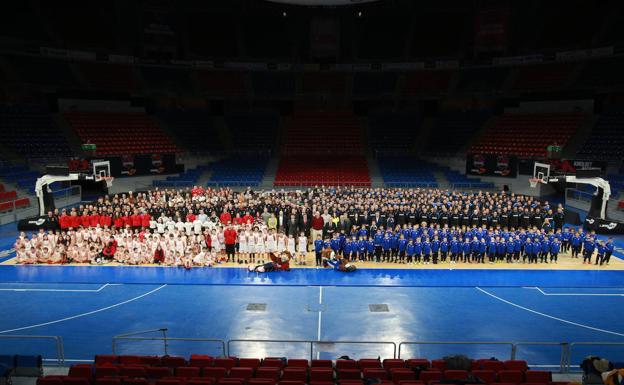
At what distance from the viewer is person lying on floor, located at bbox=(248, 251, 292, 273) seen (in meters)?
20.0

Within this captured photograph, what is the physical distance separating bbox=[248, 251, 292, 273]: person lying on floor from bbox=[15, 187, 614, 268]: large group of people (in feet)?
1.43

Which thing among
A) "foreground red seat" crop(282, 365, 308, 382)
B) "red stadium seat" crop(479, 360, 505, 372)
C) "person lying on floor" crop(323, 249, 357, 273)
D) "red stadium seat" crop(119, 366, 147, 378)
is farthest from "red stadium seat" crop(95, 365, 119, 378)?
"person lying on floor" crop(323, 249, 357, 273)

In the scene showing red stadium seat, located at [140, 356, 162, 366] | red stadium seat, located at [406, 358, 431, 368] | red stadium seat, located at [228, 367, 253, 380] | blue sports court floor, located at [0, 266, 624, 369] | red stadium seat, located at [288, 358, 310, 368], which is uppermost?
red stadium seat, located at [228, 367, 253, 380]

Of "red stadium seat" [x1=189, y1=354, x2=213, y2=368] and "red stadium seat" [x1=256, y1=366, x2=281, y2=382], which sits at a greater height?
"red stadium seat" [x1=256, y1=366, x2=281, y2=382]

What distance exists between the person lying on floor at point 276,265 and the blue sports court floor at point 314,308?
57 centimetres

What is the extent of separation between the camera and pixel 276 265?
798 inches

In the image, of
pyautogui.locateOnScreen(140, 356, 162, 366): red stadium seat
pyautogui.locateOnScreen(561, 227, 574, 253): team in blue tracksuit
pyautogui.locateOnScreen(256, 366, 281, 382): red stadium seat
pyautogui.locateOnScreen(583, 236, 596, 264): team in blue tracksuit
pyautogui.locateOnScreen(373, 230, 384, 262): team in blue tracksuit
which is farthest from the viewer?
pyautogui.locateOnScreen(561, 227, 574, 253): team in blue tracksuit

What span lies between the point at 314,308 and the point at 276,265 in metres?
4.70

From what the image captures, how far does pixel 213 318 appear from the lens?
15164mm

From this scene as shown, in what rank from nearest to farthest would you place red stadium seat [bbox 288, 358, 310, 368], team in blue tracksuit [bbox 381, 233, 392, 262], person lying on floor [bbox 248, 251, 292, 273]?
red stadium seat [bbox 288, 358, 310, 368] → person lying on floor [bbox 248, 251, 292, 273] → team in blue tracksuit [bbox 381, 233, 392, 262]

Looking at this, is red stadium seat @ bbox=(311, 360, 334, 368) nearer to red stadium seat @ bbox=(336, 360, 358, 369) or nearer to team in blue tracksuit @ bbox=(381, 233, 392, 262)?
red stadium seat @ bbox=(336, 360, 358, 369)

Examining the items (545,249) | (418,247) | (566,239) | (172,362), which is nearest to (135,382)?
(172,362)

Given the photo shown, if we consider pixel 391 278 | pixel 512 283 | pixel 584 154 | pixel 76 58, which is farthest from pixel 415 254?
pixel 76 58

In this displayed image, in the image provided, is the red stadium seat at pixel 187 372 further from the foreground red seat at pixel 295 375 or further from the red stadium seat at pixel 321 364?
the red stadium seat at pixel 321 364
